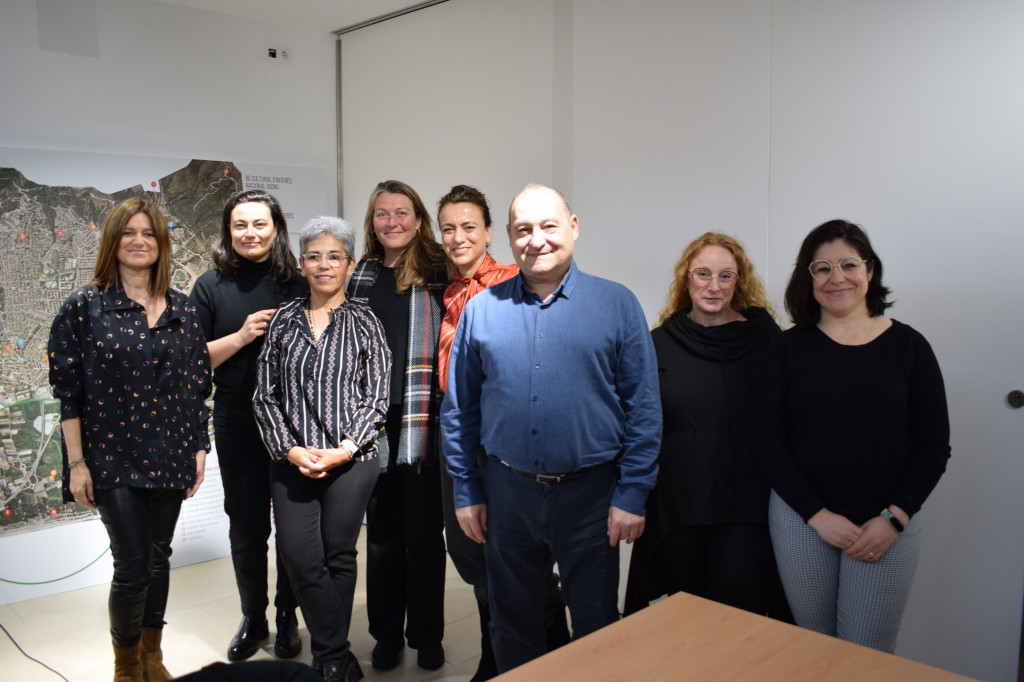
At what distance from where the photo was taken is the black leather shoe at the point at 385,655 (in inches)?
117

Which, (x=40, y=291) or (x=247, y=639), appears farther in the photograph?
(x=40, y=291)

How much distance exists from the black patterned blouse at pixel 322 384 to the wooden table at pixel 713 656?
1.31 meters

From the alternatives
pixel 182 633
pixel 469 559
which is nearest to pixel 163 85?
pixel 182 633

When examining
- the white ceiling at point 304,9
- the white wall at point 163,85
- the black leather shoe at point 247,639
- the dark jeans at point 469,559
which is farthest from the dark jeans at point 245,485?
the white ceiling at point 304,9

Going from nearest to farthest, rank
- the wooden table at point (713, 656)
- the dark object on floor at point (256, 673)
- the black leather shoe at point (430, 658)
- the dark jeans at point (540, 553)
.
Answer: the dark object on floor at point (256, 673) < the wooden table at point (713, 656) < the dark jeans at point (540, 553) < the black leather shoe at point (430, 658)

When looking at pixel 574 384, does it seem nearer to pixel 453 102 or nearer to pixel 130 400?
pixel 130 400

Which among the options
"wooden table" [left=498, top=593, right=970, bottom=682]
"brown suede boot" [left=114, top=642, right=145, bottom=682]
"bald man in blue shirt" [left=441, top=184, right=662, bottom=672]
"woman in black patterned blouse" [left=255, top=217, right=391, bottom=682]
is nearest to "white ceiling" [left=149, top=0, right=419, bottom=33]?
"woman in black patterned blouse" [left=255, top=217, right=391, bottom=682]

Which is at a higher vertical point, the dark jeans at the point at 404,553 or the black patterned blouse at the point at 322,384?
the black patterned blouse at the point at 322,384

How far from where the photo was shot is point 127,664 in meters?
2.66

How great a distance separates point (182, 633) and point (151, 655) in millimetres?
626

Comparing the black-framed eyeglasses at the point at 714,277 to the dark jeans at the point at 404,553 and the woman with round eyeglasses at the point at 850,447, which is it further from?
the dark jeans at the point at 404,553

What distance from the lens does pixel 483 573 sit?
8.81 ft

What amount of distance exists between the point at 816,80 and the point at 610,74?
962 millimetres

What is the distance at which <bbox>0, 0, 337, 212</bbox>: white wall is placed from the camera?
387 cm
